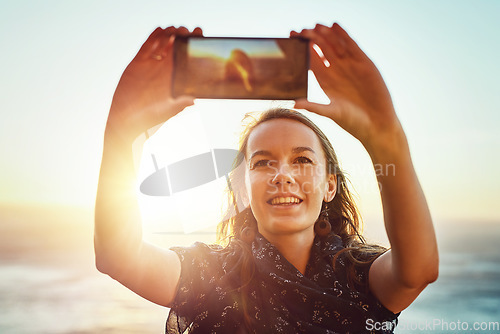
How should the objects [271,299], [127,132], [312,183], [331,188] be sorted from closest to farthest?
[127,132]
[271,299]
[312,183]
[331,188]

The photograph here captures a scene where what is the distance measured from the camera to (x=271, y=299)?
7.10 feet

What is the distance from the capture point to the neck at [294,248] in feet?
7.69

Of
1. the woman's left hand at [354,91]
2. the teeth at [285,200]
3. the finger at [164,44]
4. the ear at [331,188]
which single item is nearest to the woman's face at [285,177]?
the teeth at [285,200]

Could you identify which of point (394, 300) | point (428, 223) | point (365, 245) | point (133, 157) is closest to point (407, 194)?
point (428, 223)

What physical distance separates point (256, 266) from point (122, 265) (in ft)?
2.33

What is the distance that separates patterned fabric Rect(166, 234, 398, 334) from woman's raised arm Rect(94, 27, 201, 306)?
47 cm

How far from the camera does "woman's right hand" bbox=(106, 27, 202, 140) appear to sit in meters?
1.67

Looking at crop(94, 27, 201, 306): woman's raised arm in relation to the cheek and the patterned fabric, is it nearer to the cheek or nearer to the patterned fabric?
the patterned fabric

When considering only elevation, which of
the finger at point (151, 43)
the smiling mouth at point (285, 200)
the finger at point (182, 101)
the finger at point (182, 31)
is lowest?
the finger at point (182, 101)

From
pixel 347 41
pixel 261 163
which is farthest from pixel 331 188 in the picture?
pixel 347 41

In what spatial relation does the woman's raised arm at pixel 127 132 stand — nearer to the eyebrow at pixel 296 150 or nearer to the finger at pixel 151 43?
the finger at pixel 151 43

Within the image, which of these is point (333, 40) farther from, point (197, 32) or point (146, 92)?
point (146, 92)

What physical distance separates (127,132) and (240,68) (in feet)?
1.53

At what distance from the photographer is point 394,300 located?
2.08m
